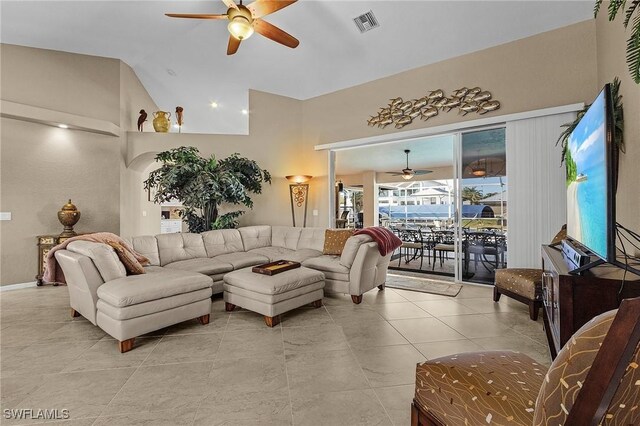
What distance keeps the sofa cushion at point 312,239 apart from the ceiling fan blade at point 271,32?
267cm

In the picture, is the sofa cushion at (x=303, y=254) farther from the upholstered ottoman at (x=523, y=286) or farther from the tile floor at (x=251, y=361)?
the upholstered ottoman at (x=523, y=286)

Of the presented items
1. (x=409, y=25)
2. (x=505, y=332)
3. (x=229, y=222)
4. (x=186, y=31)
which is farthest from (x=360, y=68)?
(x=505, y=332)

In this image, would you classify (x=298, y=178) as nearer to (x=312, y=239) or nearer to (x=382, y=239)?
(x=312, y=239)

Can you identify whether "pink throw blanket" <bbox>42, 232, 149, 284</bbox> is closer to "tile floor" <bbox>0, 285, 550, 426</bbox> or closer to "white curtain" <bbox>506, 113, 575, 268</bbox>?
"tile floor" <bbox>0, 285, 550, 426</bbox>

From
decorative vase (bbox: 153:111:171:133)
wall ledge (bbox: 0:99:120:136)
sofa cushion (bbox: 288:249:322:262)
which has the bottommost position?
sofa cushion (bbox: 288:249:322:262)

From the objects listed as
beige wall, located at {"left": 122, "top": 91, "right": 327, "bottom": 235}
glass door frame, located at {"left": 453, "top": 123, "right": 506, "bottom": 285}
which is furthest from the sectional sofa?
glass door frame, located at {"left": 453, "top": 123, "right": 506, "bottom": 285}

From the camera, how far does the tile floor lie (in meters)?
1.70

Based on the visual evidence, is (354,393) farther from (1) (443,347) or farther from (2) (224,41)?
(2) (224,41)

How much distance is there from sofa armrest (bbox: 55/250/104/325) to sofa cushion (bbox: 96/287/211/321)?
14cm

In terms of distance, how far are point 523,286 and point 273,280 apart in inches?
102

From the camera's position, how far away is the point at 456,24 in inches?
154

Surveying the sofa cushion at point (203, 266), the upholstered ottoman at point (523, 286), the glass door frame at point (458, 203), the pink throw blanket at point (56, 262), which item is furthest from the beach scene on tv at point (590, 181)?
the pink throw blanket at point (56, 262)

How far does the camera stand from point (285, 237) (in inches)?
199

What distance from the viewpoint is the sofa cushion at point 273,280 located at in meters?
2.92
